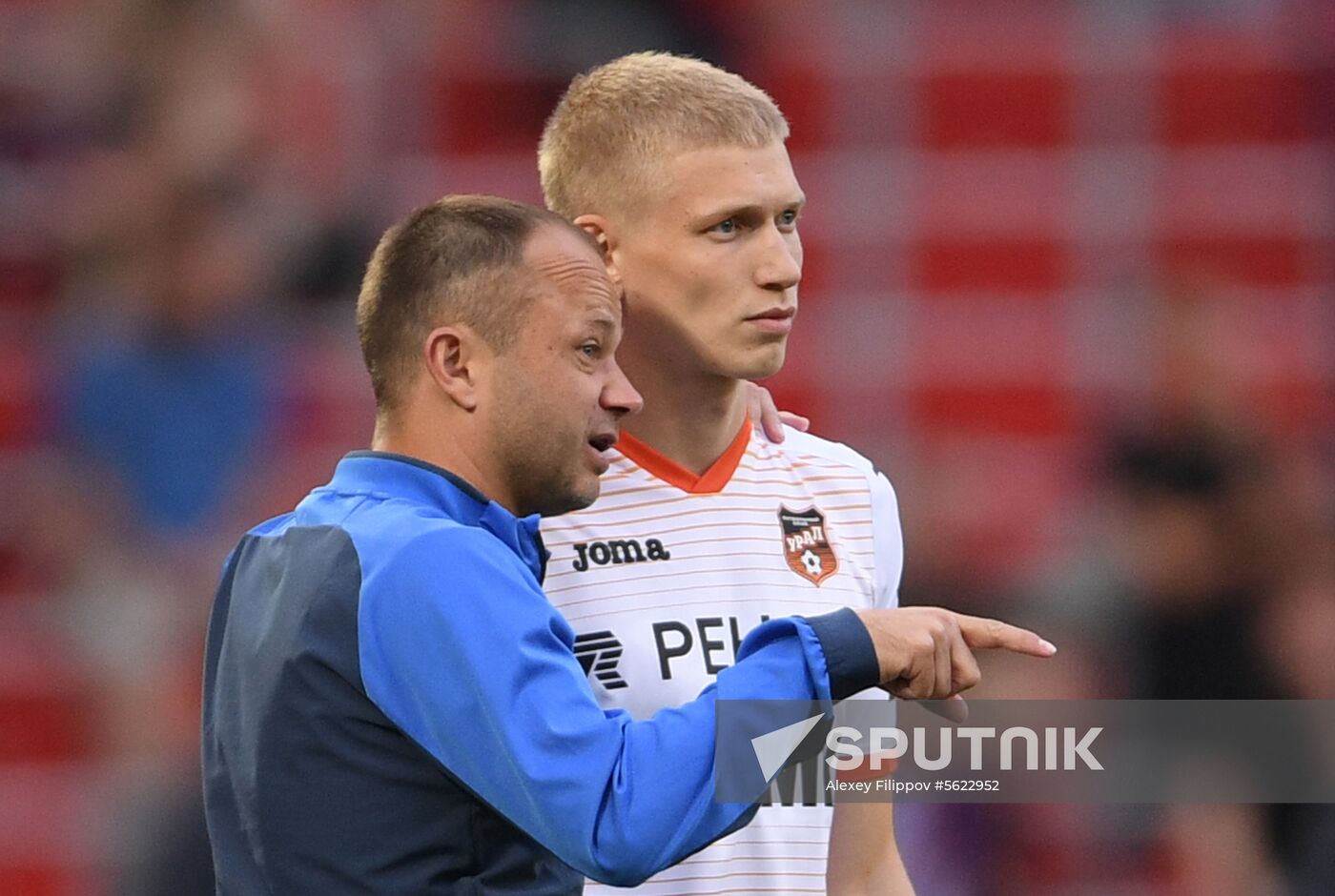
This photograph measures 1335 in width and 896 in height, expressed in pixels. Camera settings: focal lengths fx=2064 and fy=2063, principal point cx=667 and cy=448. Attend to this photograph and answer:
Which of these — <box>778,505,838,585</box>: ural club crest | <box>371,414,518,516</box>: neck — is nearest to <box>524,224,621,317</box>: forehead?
<box>371,414,518,516</box>: neck

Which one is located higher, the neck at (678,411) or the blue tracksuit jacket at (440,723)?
the neck at (678,411)

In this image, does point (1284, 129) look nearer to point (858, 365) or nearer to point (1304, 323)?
point (1304, 323)

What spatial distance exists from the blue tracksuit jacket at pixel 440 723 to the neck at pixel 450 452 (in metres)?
0.04

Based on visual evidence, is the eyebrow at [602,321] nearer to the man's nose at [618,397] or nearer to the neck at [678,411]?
the man's nose at [618,397]

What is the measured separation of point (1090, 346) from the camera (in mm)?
6621

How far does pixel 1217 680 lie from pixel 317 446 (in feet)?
8.77

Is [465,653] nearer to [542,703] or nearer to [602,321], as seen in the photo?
[542,703]

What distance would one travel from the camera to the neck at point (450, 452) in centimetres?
230

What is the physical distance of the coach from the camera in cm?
206

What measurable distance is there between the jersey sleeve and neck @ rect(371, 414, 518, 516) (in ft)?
2.53

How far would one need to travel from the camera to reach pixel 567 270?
2.39m

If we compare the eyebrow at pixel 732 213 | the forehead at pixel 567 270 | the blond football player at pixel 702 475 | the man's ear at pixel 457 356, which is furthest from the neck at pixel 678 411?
the man's ear at pixel 457 356

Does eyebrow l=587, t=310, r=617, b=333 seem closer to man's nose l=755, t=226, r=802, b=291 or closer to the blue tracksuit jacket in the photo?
the blue tracksuit jacket

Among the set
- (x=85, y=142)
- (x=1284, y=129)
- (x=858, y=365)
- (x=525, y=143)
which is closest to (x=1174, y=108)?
(x=1284, y=129)
